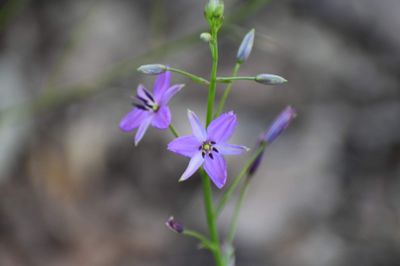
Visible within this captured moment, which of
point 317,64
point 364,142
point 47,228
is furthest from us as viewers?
point 317,64

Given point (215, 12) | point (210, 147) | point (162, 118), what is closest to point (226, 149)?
point (210, 147)

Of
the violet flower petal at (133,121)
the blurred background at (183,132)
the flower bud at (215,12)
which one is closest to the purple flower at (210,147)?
the violet flower petal at (133,121)

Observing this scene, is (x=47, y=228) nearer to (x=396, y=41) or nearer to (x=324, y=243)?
(x=324, y=243)

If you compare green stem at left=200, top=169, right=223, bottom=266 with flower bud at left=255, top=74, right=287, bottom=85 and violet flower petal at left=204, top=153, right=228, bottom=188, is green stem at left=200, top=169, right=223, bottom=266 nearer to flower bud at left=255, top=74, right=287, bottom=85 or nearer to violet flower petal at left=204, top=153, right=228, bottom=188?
violet flower petal at left=204, top=153, right=228, bottom=188

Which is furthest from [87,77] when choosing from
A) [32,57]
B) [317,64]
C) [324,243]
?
[324,243]

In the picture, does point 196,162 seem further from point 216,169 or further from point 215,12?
point 215,12

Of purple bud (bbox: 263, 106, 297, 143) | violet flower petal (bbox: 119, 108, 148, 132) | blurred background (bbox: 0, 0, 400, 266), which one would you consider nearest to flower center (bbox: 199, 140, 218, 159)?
violet flower petal (bbox: 119, 108, 148, 132)
